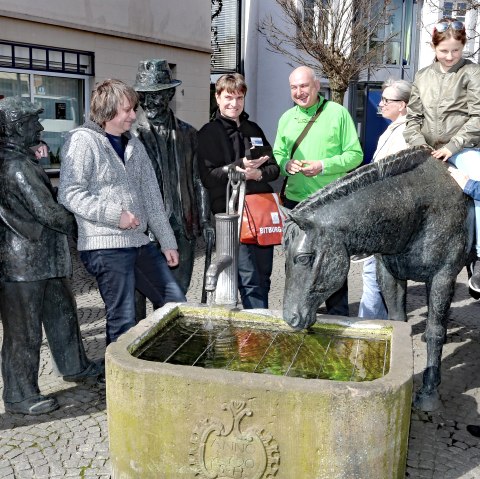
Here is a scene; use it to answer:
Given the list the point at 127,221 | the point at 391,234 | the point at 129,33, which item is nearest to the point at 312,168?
the point at 391,234

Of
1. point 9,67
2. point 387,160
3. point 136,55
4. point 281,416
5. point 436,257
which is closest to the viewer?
point 281,416

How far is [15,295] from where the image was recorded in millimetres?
3832

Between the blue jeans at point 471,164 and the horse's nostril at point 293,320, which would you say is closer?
the horse's nostril at point 293,320

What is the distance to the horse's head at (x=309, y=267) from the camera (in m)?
2.96

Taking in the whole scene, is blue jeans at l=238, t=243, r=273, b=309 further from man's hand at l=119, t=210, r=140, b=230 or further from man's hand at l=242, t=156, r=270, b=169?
man's hand at l=119, t=210, r=140, b=230

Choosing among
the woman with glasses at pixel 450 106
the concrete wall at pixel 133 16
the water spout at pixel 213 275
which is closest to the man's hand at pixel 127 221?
the water spout at pixel 213 275

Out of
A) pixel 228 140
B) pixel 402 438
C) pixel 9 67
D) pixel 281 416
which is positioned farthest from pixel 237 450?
pixel 9 67

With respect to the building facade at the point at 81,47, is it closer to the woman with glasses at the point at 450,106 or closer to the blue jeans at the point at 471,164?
the woman with glasses at the point at 450,106

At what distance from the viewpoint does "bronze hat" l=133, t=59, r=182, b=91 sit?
13.8 ft

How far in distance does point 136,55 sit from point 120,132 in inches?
366

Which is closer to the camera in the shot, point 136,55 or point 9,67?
point 9,67

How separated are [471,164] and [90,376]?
2749 mm

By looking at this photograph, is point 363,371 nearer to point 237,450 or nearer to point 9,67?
point 237,450

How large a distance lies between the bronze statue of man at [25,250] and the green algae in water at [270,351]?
0.98 m
